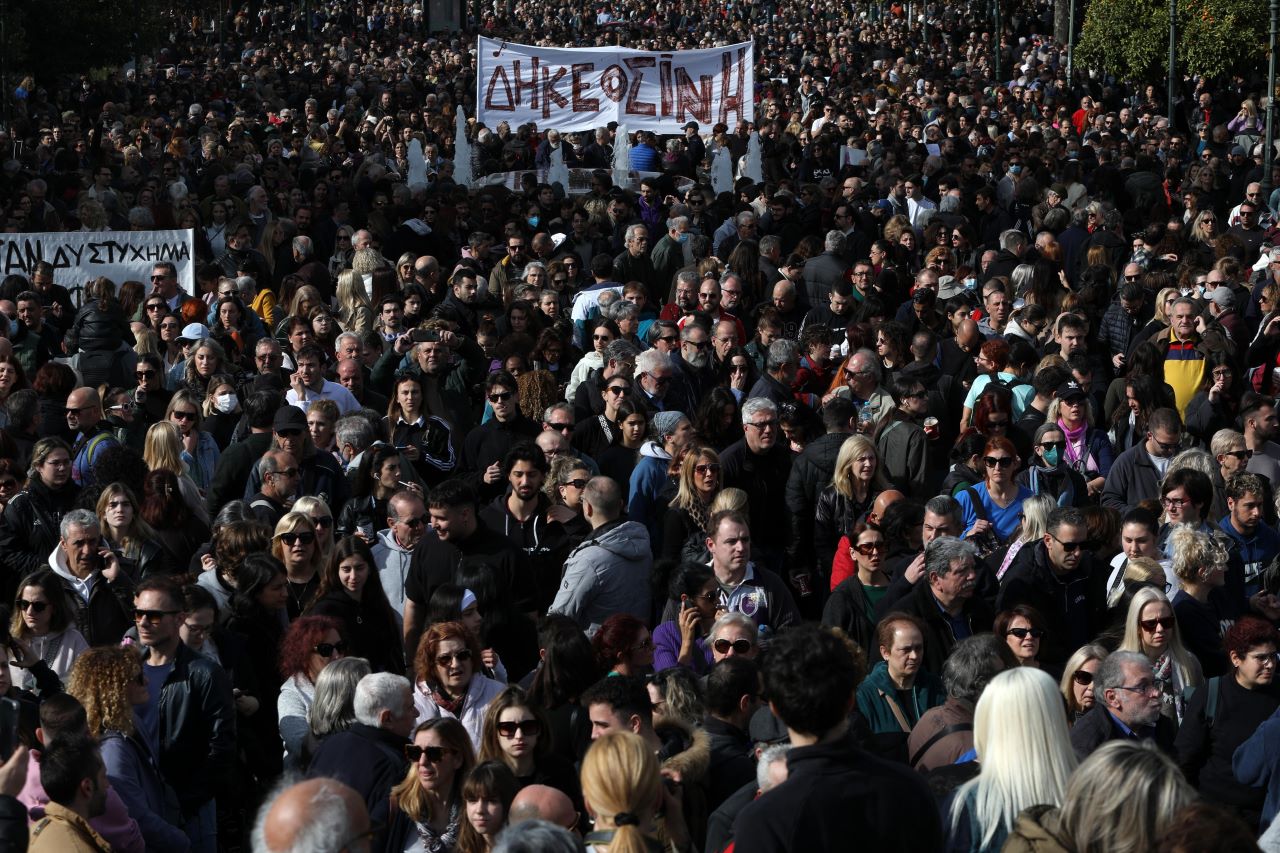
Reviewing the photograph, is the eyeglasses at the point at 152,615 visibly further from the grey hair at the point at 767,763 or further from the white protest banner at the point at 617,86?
the white protest banner at the point at 617,86

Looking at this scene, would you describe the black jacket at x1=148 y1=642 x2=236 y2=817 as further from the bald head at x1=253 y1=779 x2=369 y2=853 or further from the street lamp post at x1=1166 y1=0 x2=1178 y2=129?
the street lamp post at x1=1166 y1=0 x2=1178 y2=129

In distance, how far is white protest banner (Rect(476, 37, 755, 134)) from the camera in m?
24.8

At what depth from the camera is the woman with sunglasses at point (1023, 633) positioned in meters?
7.33

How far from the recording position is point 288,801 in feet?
15.0

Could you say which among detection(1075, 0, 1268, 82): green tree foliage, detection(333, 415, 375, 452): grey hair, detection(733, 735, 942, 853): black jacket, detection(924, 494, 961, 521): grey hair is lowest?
detection(1075, 0, 1268, 82): green tree foliage

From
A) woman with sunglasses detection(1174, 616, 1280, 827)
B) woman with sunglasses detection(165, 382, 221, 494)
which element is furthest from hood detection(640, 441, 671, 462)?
woman with sunglasses detection(1174, 616, 1280, 827)

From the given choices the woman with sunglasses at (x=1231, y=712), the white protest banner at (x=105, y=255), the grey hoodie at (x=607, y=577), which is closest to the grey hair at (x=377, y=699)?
the grey hoodie at (x=607, y=577)

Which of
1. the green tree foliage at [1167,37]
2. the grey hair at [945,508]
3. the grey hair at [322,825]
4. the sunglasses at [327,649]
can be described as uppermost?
the grey hair at [322,825]

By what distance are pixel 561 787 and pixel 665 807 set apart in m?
0.69

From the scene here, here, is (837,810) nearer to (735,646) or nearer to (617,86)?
(735,646)

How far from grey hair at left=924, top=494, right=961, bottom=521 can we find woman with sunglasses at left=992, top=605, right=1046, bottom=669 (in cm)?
127

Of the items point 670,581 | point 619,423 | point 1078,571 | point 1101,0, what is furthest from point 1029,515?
point 1101,0

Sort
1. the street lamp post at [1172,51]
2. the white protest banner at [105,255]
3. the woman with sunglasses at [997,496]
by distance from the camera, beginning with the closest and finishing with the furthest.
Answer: the woman with sunglasses at [997,496] < the white protest banner at [105,255] < the street lamp post at [1172,51]

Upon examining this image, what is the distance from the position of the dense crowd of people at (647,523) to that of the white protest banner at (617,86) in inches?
207
